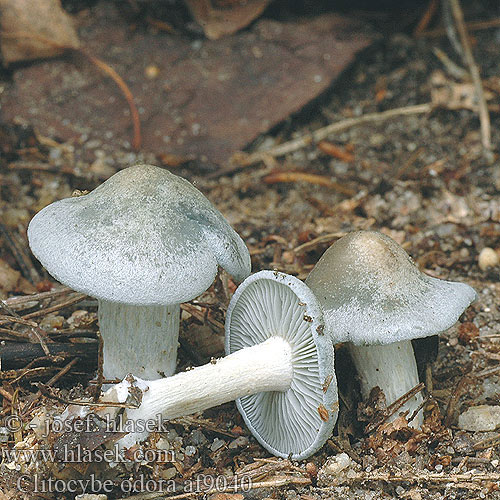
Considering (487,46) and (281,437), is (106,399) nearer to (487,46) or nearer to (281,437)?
(281,437)

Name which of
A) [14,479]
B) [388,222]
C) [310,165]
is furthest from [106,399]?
[310,165]

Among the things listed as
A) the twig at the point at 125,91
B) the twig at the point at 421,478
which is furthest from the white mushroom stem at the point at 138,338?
the twig at the point at 125,91

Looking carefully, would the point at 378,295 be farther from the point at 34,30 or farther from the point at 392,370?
the point at 34,30

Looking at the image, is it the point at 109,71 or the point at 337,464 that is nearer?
the point at 337,464

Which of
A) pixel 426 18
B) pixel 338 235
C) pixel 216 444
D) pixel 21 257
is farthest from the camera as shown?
pixel 426 18

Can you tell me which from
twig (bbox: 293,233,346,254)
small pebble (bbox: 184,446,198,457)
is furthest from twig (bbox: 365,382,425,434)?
twig (bbox: 293,233,346,254)

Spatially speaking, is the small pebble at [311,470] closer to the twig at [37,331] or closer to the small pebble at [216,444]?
the small pebble at [216,444]

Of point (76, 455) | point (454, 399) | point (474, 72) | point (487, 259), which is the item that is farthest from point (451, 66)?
point (76, 455)
